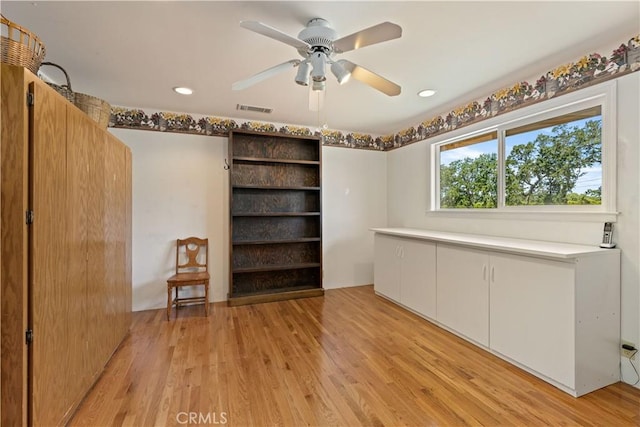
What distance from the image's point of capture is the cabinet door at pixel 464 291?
8.07ft

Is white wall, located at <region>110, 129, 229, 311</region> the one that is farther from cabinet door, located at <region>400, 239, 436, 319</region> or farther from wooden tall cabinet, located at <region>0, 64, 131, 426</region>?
cabinet door, located at <region>400, 239, 436, 319</region>

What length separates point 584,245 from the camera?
2180mm

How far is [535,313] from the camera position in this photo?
2066 millimetres

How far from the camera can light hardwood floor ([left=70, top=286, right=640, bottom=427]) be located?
1678mm

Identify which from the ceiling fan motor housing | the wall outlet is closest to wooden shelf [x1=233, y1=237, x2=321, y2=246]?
the ceiling fan motor housing

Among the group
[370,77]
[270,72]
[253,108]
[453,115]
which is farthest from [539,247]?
[253,108]

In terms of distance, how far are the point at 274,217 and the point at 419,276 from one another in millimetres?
2063

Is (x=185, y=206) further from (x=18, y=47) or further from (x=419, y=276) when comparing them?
(x=419, y=276)

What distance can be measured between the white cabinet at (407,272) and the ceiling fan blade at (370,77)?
5.71 ft

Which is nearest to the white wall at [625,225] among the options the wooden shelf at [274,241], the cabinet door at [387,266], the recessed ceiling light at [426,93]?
the cabinet door at [387,266]

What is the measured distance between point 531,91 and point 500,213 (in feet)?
3.77

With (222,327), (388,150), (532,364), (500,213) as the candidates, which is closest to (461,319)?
(532,364)

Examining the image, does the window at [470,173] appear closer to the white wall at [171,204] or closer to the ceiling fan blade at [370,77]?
the ceiling fan blade at [370,77]

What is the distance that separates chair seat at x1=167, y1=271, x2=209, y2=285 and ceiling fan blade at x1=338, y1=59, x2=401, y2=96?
8.61ft
